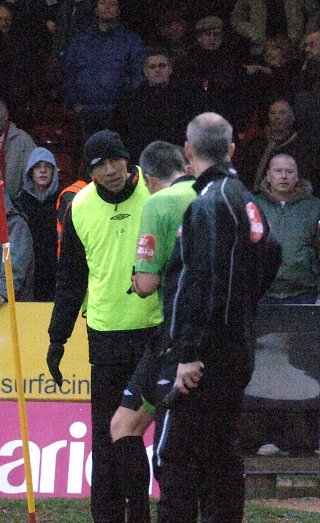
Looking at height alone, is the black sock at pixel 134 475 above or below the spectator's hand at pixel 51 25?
→ below

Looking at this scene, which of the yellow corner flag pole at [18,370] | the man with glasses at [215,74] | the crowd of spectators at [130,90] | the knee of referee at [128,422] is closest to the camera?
the knee of referee at [128,422]

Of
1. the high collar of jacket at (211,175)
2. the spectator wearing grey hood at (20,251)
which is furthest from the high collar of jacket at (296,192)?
the high collar of jacket at (211,175)

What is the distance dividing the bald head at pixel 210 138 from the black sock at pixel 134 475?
153cm

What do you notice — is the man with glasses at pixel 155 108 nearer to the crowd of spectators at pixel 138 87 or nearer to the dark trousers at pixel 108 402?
the crowd of spectators at pixel 138 87

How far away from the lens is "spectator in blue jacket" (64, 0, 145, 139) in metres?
10.4

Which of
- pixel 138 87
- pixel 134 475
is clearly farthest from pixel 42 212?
pixel 134 475

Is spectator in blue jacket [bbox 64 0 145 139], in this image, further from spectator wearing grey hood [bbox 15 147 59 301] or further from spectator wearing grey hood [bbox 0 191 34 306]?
spectator wearing grey hood [bbox 0 191 34 306]

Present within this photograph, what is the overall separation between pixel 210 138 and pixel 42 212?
4254 millimetres

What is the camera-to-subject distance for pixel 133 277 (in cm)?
579

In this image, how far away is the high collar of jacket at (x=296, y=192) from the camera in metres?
8.83

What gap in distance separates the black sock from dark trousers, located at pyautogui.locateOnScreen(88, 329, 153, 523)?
0.74ft

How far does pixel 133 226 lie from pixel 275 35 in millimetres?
5903

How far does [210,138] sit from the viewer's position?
16.8ft

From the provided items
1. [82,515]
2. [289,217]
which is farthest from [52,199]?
[82,515]
